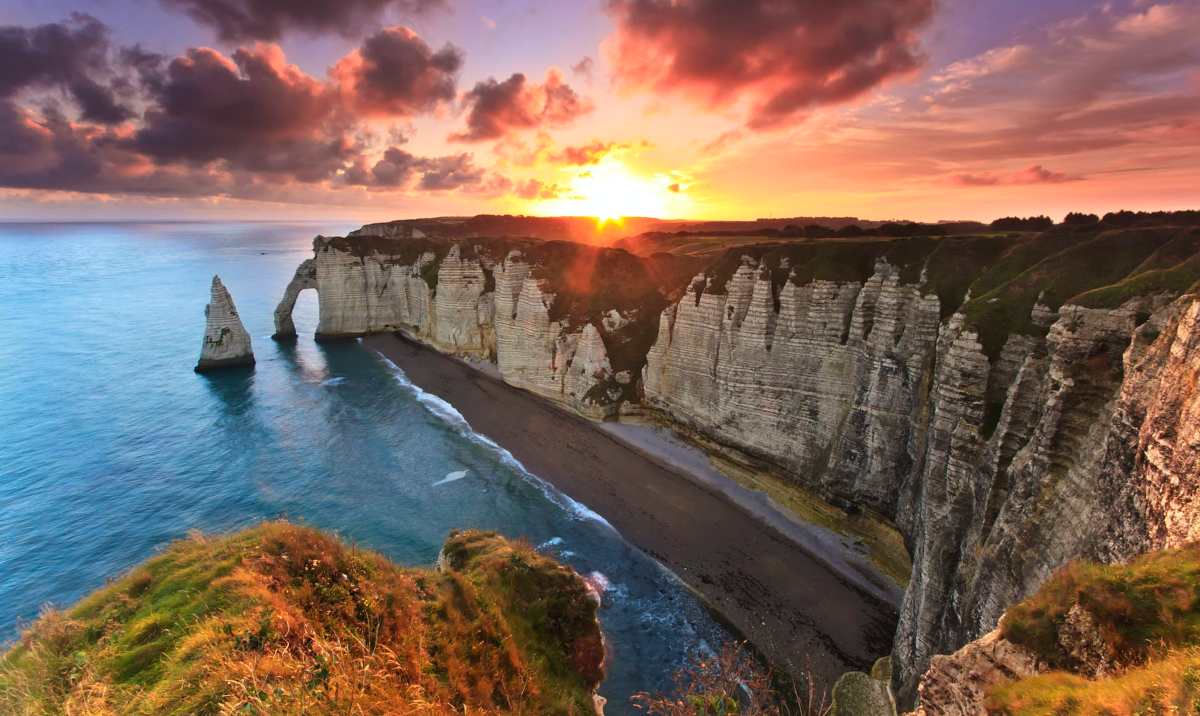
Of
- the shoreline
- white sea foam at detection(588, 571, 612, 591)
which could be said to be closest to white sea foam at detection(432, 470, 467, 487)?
the shoreline

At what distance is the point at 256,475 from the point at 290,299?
4374 centimetres

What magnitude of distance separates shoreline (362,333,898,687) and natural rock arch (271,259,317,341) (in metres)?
39.4

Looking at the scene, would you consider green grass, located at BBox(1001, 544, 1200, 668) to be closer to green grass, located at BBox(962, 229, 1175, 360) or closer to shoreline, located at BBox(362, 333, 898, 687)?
green grass, located at BBox(962, 229, 1175, 360)

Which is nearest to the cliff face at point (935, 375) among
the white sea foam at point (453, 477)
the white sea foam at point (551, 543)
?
the white sea foam at point (453, 477)

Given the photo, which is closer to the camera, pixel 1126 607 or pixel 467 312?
pixel 1126 607

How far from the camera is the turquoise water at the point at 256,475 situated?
2325 cm

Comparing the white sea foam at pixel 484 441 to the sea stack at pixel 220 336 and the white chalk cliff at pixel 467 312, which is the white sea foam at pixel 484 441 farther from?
the sea stack at pixel 220 336

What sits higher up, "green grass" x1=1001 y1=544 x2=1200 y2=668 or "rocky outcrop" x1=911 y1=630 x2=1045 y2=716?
"green grass" x1=1001 y1=544 x2=1200 y2=668

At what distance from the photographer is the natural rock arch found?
221 feet

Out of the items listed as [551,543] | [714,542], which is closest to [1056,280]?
[714,542]

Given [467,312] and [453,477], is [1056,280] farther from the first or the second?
[467,312]

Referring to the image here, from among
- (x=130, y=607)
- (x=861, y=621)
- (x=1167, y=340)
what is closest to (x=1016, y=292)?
(x=1167, y=340)

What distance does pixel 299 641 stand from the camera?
7.77 metres

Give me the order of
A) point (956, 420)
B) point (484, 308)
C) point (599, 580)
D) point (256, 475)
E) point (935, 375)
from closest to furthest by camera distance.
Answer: point (956, 420)
point (935, 375)
point (599, 580)
point (256, 475)
point (484, 308)
